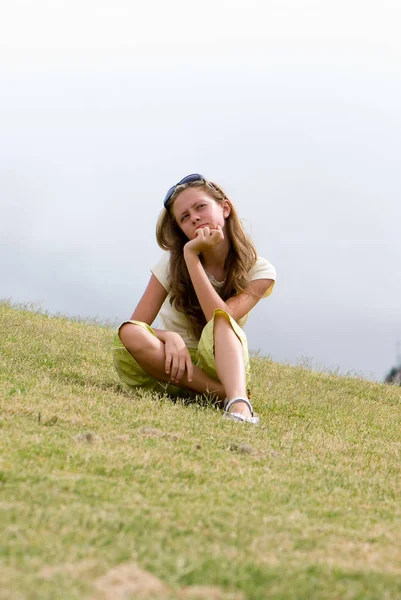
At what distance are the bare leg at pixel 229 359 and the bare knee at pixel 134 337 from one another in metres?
0.48

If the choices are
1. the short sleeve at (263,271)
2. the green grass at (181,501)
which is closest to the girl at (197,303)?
the short sleeve at (263,271)

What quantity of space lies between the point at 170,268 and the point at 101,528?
3430mm

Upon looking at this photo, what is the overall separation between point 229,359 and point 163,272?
38.6 inches

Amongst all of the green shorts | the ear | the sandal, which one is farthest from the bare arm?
the sandal

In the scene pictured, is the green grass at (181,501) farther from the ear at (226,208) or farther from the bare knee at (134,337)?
the ear at (226,208)

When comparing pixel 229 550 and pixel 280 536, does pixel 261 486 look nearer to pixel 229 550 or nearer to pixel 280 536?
pixel 280 536

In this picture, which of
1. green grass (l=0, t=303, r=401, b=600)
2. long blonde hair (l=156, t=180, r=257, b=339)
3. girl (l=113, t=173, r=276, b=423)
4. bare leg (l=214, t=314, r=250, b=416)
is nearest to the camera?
Answer: green grass (l=0, t=303, r=401, b=600)

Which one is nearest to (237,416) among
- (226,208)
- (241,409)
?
(241,409)

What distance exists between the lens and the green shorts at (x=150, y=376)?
537cm

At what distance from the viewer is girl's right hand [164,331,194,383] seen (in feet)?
17.5

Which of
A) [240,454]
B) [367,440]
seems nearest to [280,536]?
[240,454]

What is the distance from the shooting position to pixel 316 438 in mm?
4801

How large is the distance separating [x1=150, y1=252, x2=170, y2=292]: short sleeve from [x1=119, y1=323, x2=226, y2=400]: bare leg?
0.50m

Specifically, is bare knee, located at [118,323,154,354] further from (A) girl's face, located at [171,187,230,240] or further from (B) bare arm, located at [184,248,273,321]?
(A) girl's face, located at [171,187,230,240]
